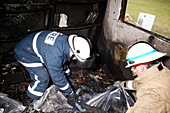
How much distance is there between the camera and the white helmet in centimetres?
161

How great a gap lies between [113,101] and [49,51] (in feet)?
4.97

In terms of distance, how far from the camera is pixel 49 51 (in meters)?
1.86

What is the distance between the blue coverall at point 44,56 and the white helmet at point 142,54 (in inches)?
38.8

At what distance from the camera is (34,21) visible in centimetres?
264

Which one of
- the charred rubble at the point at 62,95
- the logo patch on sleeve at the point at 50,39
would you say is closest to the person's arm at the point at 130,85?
the charred rubble at the point at 62,95

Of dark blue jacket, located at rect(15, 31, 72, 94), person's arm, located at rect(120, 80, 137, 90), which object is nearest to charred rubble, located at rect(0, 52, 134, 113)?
person's arm, located at rect(120, 80, 137, 90)

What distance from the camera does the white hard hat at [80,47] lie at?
1.83 meters

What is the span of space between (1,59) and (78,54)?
6.37ft

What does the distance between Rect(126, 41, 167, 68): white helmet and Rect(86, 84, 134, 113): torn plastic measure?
0.91 meters

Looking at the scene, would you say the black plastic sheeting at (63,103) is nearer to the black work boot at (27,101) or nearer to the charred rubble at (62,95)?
the charred rubble at (62,95)

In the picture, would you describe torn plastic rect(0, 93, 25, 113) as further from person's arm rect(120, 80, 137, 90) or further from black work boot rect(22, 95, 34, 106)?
person's arm rect(120, 80, 137, 90)

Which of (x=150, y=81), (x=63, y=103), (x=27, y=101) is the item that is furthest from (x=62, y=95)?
(x=150, y=81)

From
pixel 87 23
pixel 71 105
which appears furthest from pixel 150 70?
pixel 87 23

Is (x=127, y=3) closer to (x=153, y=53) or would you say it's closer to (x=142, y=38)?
(x=142, y=38)
